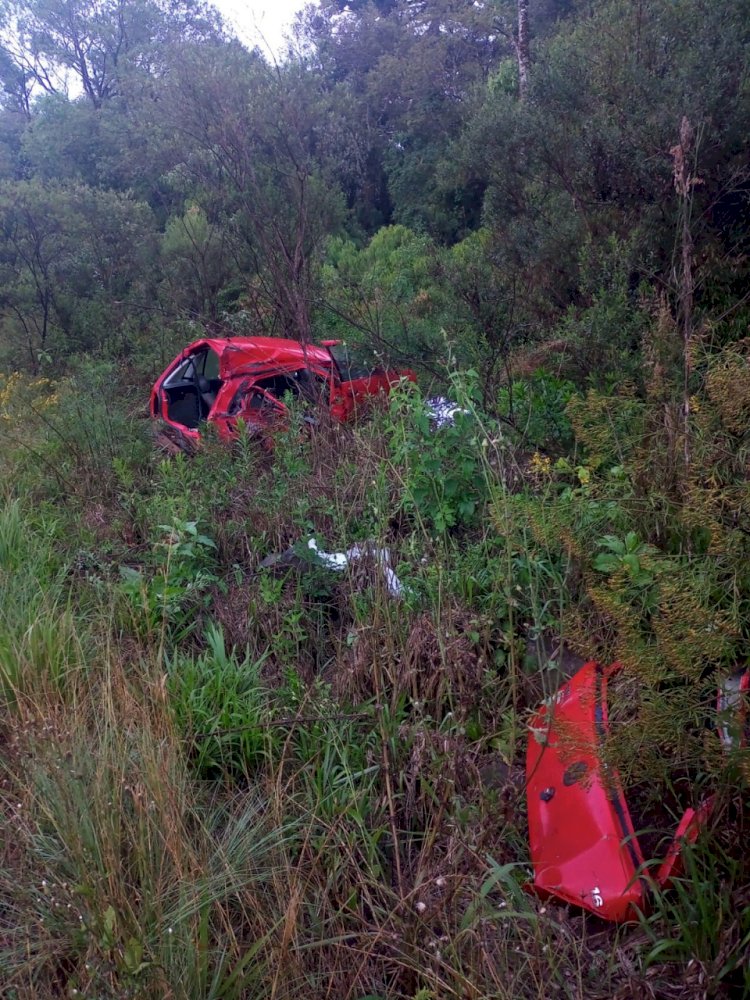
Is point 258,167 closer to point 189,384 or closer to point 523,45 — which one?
point 189,384

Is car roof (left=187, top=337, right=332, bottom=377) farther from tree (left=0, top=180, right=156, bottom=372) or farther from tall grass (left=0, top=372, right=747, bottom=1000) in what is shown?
tree (left=0, top=180, right=156, bottom=372)

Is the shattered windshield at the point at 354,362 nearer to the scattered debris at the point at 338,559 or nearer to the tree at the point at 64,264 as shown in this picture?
the scattered debris at the point at 338,559

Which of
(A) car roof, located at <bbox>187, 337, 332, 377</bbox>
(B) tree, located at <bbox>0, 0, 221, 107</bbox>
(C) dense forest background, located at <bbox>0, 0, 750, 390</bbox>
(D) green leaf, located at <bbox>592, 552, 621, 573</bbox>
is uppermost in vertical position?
(B) tree, located at <bbox>0, 0, 221, 107</bbox>

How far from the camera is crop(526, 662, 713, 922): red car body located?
2506 millimetres

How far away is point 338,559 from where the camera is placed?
14.4 ft

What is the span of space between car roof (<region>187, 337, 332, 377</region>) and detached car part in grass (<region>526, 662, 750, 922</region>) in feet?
16.4

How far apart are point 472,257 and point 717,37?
2576 millimetres

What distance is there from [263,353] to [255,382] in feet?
0.92

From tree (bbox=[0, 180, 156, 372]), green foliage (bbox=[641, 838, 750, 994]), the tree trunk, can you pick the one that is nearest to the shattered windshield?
green foliage (bbox=[641, 838, 750, 994])

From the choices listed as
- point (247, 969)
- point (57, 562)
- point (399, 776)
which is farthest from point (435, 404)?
point (247, 969)

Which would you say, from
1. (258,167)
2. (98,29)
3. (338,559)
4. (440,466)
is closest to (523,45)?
(258,167)

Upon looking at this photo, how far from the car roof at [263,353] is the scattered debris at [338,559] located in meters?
3.06

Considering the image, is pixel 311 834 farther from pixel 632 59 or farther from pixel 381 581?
pixel 632 59

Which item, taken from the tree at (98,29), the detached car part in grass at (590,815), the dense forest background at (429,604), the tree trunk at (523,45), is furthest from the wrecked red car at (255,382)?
the tree at (98,29)
